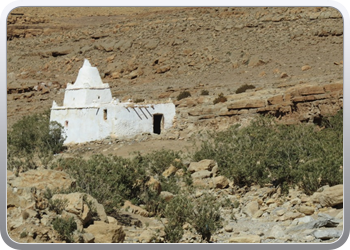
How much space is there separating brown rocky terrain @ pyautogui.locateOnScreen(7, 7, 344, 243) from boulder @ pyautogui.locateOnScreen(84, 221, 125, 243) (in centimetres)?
3

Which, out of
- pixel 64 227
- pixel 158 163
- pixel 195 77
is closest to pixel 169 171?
pixel 158 163

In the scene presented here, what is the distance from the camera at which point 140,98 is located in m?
39.6

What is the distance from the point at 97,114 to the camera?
27.7 metres

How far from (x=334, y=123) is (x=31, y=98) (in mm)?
28793

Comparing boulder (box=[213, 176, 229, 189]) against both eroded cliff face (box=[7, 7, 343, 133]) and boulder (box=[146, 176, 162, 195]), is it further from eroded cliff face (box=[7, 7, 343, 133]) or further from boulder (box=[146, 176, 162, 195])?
eroded cliff face (box=[7, 7, 343, 133])

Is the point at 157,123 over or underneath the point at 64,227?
underneath

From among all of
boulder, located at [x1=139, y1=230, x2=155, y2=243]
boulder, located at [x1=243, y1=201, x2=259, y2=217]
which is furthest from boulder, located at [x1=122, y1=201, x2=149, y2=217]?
boulder, located at [x1=139, y1=230, x2=155, y2=243]

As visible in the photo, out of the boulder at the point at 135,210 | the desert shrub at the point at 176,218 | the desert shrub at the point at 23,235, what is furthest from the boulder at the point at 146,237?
the boulder at the point at 135,210

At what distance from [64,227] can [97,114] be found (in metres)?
17.5

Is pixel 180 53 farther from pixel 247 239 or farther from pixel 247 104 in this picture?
pixel 247 239

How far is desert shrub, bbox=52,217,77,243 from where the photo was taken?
10.3 metres

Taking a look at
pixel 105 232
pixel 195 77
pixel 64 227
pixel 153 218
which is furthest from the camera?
pixel 195 77

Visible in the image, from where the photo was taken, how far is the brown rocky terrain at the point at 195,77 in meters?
11.9

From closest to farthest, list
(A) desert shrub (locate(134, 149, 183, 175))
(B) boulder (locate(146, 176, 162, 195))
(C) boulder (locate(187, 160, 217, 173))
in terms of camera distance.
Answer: (B) boulder (locate(146, 176, 162, 195)) < (C) boulder (locate(187, 160, 217, 173)) < (A) desert shrub (locate(134, 149, 183, 175))
